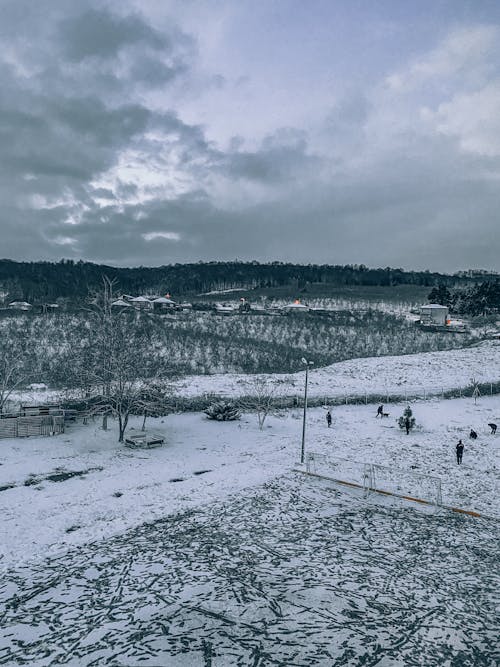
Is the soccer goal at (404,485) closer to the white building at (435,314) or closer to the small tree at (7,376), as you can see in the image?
the small tree at (7,376)

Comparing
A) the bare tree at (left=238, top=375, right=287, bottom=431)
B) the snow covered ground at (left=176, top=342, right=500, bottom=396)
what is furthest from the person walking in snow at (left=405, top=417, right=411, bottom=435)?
the snow covered ground at (left=176, top=342, right=500, bottom=396)

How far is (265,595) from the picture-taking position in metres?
11.2

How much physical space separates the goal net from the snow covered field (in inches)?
30.6

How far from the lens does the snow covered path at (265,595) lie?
360 inches

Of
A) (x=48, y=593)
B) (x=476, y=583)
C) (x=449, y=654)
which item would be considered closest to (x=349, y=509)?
(x=476, y=583)

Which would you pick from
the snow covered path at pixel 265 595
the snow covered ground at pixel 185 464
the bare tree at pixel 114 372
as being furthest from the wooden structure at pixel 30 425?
the snow covered path at pixel 265 595

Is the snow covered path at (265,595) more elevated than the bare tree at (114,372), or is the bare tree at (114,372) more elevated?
the bare tree at (114,372)

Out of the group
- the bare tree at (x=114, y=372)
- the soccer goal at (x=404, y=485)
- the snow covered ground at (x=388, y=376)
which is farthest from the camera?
the snow covered ground at (x=388, y=376)

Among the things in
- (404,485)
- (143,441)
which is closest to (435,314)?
(404,485)

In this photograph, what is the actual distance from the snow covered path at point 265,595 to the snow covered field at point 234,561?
1.8 inches

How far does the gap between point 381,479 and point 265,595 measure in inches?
469

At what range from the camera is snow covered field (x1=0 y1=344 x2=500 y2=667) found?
9352 millimetres

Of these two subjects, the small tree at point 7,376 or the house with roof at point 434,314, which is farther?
the house with roof at point 434,314

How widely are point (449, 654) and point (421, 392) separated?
38080 millimetres
